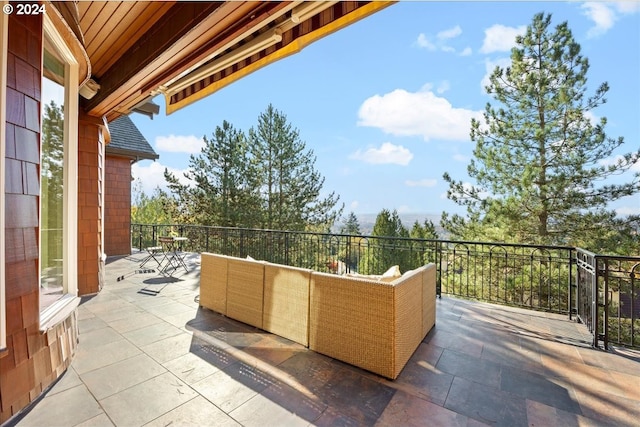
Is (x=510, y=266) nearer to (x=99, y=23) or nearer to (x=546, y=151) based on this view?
(x=546, y=151)

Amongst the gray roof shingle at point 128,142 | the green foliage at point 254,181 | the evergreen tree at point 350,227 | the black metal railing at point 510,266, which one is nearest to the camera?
the black metal railing at point 510,266

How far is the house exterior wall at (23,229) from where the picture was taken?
1761 mm

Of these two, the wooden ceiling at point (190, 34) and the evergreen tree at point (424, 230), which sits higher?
the wooden ceiling at point (190, 34)

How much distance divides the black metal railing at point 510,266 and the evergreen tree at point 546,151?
119 centimetres

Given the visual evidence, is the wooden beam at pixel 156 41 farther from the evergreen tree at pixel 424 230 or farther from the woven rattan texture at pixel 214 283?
the evergreen tree at pixel 424 230

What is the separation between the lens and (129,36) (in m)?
2.75

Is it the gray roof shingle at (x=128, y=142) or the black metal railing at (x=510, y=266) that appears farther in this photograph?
the gray roof shingle at (x=128, y=142)

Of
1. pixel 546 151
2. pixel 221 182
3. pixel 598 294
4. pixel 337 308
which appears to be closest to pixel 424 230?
pixel 546 151

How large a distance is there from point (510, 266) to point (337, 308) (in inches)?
237

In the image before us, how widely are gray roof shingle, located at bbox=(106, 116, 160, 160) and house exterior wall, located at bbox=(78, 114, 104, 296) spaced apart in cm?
355

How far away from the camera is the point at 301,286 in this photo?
267cm

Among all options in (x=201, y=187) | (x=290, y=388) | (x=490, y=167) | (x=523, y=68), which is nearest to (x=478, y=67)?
(x=523, y=68)

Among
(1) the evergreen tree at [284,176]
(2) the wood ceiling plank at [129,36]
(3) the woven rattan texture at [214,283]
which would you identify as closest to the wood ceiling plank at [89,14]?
(2) the wood ceiling plank at [129,36]

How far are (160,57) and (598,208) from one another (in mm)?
10909
